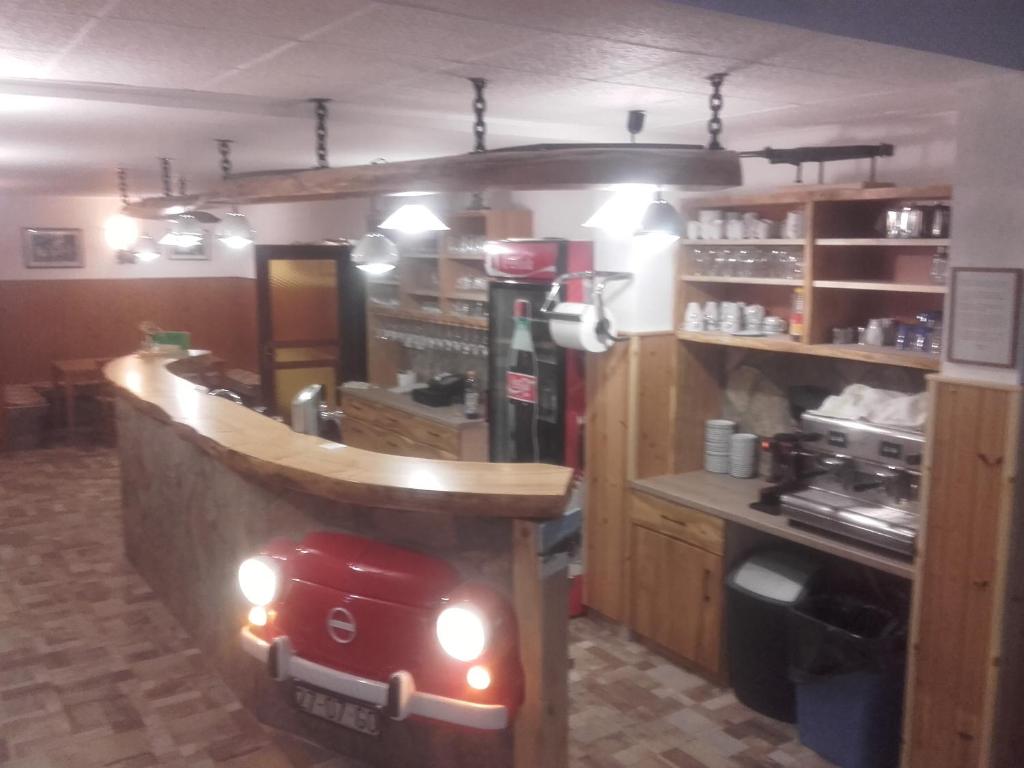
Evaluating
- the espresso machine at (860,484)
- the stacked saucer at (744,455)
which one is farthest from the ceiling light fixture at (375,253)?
the espresso machine at (860,484)

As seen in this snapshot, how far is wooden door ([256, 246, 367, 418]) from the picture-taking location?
7.52m

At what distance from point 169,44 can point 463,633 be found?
1.66 meters

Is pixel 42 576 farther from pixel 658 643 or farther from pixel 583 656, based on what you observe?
pixel 658 643

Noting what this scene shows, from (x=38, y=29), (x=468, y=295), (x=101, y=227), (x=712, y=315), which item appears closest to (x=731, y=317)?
(x=712, y=315)

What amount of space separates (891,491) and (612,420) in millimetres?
1424

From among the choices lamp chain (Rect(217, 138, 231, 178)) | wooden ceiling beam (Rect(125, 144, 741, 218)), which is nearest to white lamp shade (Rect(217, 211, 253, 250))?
lamp chain (Rect(217, 138, 231, 178))

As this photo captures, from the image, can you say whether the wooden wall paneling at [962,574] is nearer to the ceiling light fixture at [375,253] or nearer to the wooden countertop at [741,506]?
the wooden countertop at [741,506]

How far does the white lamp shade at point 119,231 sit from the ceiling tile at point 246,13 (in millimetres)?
7856

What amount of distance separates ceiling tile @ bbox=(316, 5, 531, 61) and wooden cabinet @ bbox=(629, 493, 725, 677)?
2360 millimetres

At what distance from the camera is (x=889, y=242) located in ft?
10.7

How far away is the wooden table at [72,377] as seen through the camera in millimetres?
8500

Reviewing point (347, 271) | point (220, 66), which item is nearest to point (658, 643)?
point (220, 66)

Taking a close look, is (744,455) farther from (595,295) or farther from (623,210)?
(623,210)

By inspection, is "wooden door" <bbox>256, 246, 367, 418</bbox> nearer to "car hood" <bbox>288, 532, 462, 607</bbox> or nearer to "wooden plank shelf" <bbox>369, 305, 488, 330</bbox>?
"wooden plank shelf" <bbox>369, 305, 488, 330</bbox>
